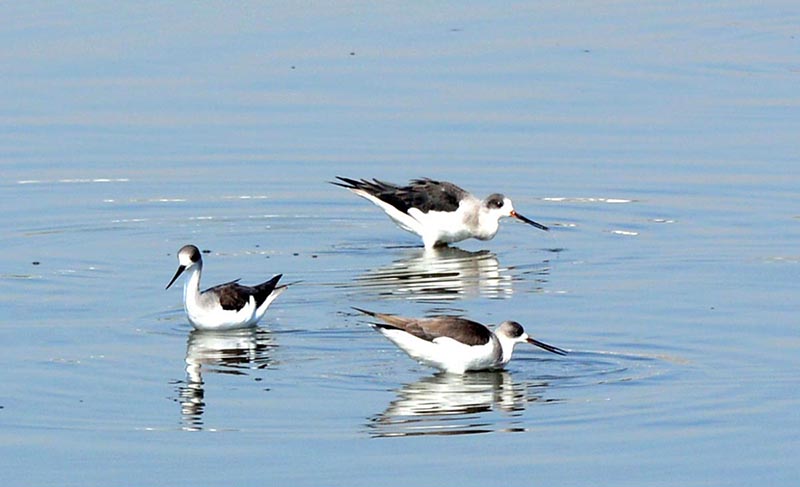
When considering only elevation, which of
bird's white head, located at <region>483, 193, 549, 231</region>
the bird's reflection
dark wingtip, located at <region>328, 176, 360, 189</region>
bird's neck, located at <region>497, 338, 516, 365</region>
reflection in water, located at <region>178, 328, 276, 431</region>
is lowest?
reflection in water, located at <region>178, 328, 276, 431</region>

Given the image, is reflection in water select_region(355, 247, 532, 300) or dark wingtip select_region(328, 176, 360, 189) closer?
reflection in water select_region(355, 247, 532, 300)

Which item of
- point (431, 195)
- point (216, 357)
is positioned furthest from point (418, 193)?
point (216, 357)

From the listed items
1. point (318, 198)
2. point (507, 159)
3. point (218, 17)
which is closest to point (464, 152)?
point (507, 159)

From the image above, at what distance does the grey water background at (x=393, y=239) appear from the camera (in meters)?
12.5

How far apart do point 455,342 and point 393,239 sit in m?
6.03

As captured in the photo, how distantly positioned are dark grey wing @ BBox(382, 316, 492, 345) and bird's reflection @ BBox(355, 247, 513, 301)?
8.67ft

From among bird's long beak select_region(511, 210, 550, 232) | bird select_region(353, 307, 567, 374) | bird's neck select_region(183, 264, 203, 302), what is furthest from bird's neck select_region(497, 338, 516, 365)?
bird's long beak select_region(511, 210, 550, 232)

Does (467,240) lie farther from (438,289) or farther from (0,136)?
(0,136)

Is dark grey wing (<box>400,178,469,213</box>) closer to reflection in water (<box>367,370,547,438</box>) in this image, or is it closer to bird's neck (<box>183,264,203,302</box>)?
bird's neck (<box>183,264,203,302</box>)

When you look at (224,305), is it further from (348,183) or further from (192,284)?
(348,183)

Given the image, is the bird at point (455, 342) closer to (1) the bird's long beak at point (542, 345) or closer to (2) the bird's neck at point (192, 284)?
(1) the bird's long beak at point (542, 345)

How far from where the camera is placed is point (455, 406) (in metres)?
13.6

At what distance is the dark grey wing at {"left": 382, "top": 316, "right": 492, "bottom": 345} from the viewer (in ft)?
47.4

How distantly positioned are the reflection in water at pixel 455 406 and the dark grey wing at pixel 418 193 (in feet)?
18.0
